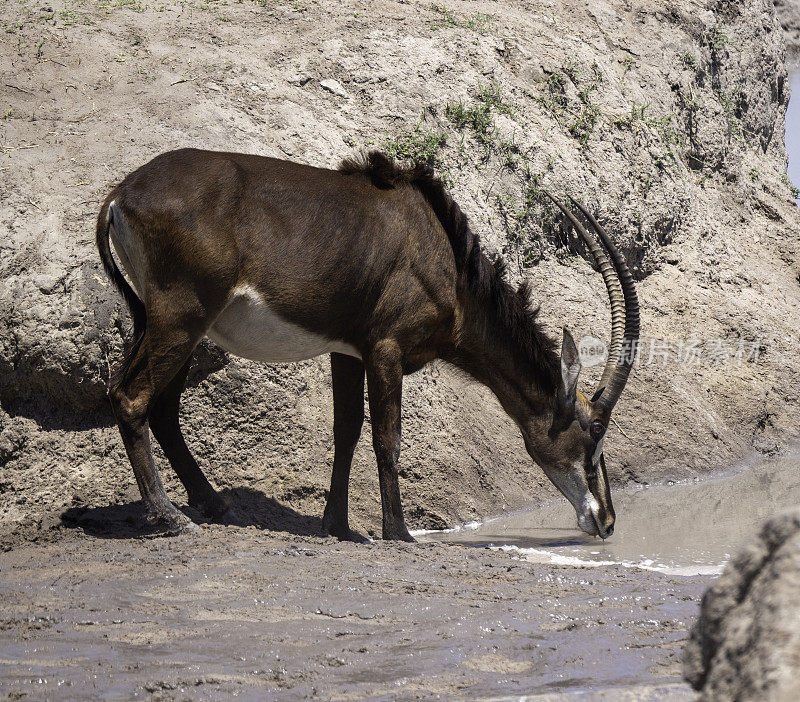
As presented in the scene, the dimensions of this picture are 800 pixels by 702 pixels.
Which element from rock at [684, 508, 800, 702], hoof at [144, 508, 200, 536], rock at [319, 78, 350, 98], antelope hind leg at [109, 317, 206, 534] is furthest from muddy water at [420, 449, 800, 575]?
rock at [319, 78, 350, 98]

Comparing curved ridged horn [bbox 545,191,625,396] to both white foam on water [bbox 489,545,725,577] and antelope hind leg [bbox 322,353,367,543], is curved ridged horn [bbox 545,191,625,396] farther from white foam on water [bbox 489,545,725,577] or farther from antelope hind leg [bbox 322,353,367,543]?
antelope hind leg [bbox 322,353,367,543]

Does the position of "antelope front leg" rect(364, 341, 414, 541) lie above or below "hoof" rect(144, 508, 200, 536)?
above

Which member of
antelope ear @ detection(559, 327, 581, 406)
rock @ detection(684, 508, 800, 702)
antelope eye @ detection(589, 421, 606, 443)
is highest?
rock @ detection(684, 508, 800, 702)

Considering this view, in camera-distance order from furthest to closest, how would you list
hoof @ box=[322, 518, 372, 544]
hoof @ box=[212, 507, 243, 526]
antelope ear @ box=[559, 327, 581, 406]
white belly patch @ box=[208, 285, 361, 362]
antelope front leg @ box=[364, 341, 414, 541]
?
antelope ear @ box=[559, 327, 581, 406], hoof @ box=[322, 518, 372, 544], hoof @ box=[212, 507, 243, 526], antelope front leg @ box=[364, 341, 414, 541], white belly patch @ box=[208, 285, 361, 362]

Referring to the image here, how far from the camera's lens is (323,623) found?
4.03 metres

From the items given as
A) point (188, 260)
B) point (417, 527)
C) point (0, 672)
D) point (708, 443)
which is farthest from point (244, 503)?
point (708, 443)

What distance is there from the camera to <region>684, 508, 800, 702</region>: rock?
5.77 feet

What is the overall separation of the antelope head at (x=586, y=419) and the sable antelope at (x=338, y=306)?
0.03 feet

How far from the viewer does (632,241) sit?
35.4 ft

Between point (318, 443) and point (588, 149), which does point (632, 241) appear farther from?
point (318, 443)

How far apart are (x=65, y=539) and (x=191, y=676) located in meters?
2.99

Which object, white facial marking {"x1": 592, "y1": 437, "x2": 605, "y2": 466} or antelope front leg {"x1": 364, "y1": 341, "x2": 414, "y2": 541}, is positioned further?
white facial marking {"x1": 592, "y1": 437, "x2": 605, "y2": 466}

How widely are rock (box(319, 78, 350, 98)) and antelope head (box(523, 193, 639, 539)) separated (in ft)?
12.7

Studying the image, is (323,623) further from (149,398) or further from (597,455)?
(597,455)
